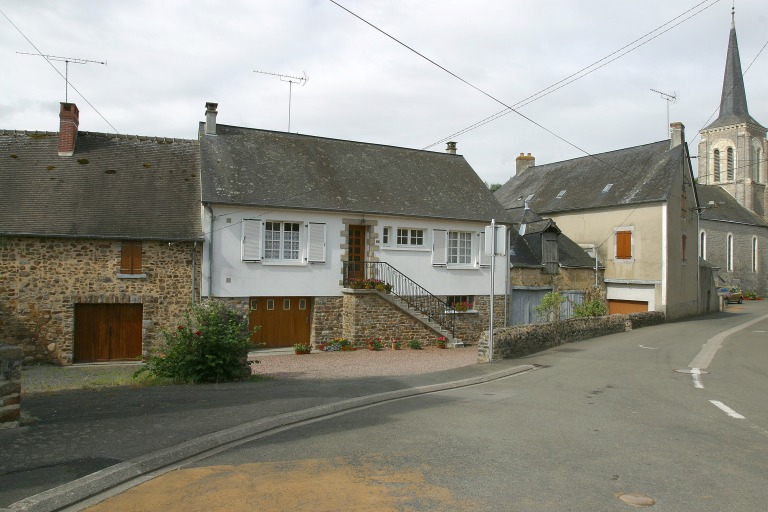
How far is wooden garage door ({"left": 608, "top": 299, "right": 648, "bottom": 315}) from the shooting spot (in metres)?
29.3

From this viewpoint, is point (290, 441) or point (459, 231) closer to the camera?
point (290, 441)

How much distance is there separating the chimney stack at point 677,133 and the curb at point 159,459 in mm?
27086

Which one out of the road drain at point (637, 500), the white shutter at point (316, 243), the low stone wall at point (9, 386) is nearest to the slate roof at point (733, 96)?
the white shutter at point (316, 243)

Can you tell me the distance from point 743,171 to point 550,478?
59.4 m

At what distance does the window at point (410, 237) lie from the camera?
848 inches

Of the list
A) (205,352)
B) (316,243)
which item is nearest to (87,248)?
(316,243)

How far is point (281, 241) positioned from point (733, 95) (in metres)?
55.1

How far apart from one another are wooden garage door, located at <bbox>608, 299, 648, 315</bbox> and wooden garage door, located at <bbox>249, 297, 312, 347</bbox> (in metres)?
16.8

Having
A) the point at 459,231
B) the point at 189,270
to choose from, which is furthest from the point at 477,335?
the point at 189,270

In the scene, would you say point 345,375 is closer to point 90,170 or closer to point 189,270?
point 189,270

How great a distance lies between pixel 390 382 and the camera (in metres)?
11.2

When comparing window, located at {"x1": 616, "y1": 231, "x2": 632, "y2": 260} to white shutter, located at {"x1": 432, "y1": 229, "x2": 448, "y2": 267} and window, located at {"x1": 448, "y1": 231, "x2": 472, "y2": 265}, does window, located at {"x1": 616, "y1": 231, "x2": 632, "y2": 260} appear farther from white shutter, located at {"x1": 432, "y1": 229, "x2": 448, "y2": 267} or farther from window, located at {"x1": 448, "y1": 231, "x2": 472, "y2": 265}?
white shutter, located at {"x1": 432, "y1": 229, "x2": 448, "y2": 267}

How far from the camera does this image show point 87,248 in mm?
17109

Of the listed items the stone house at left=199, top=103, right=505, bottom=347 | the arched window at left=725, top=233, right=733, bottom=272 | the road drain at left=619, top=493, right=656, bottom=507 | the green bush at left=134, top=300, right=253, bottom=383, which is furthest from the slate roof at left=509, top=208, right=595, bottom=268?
the arched window at left=725, top=233, right=733, bottom=272
